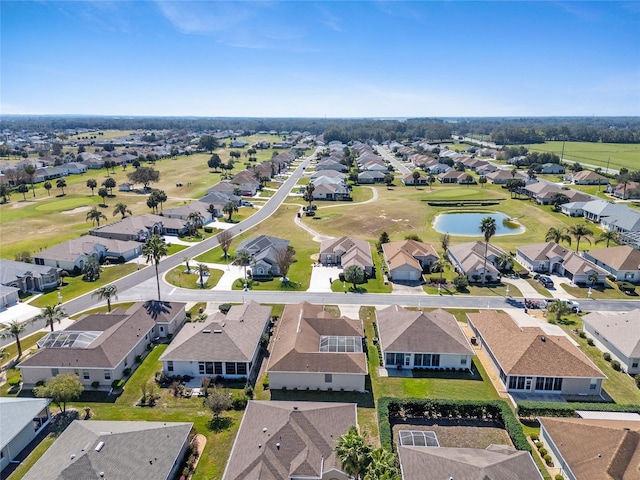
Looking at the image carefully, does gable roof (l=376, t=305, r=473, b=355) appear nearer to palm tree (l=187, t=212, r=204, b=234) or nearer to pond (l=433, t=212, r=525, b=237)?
pond (l=433, t=212, r=525, b=237)

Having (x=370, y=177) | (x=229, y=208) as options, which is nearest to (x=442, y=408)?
(x=229, y=208)

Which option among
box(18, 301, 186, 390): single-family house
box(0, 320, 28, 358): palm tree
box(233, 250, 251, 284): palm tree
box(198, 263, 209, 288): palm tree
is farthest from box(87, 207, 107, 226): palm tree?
box(0, 320, 28, 358): palm tree

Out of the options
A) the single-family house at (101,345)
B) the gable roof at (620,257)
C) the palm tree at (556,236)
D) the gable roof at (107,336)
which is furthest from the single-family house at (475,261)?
the single-family house at (101,345)

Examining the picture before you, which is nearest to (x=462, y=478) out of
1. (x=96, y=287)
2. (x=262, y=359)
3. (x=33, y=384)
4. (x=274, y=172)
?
(x=262, y=359)

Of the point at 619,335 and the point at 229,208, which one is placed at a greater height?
the point at 229,208

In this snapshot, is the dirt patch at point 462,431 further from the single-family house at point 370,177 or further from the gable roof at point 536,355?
the single-family house at point 370,177

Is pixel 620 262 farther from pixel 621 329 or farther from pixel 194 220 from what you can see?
pixel 194 220
